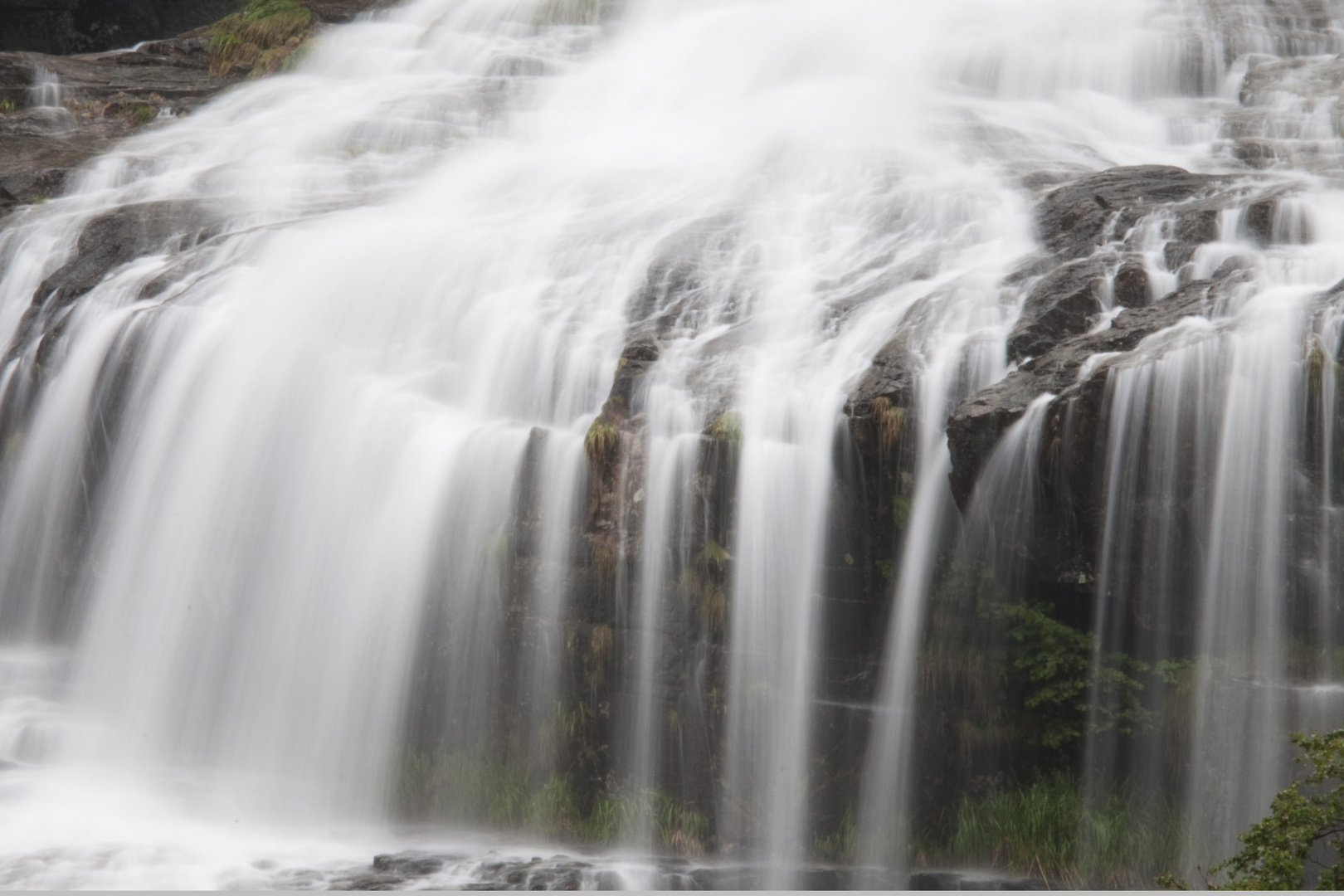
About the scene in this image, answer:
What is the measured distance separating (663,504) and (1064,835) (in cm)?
360

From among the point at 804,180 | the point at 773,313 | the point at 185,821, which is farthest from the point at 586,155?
the point at 185,821

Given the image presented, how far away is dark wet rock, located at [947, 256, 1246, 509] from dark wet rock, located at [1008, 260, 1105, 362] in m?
0.23

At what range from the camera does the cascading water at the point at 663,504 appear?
738 centimetres

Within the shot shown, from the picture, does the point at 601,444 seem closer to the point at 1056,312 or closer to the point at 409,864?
the point at 409,864

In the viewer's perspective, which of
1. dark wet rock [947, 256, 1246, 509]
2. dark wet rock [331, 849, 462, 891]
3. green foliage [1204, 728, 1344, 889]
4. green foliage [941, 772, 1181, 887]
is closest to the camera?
green foliage [1204, 728, 1344, 889]

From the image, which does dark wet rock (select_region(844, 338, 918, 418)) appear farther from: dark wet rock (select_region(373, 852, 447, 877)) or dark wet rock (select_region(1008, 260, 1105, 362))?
dark wet rock (select_region(373, 852, 447, 877))

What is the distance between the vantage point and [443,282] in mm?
11625

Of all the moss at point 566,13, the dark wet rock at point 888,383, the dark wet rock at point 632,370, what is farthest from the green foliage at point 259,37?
the dark wet rock at point 888,383

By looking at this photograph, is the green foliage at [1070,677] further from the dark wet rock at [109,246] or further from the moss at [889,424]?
the dark wet rock at [109,246]

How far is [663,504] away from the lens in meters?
8.62

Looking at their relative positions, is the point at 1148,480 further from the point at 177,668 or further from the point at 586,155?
the point at 586,155

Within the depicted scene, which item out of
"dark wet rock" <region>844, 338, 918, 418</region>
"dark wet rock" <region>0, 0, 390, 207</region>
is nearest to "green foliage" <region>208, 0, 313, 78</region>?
"dark wet rock" <region>0, 0, 390, 207</region>

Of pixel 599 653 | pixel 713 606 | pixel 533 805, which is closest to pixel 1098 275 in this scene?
pixel 713 606

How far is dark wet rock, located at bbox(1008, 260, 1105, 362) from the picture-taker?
850 cm
